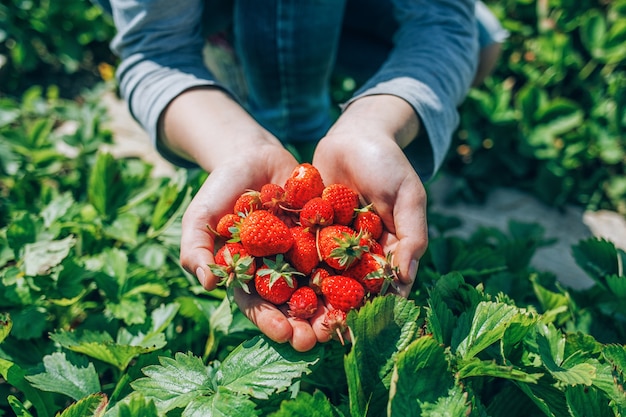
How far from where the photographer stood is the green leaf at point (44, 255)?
54.7 inches

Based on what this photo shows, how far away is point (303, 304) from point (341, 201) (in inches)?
10.2

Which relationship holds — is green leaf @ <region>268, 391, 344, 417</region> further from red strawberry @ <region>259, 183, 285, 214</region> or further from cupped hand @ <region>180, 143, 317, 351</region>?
red strawberry @ <region>259, 183, 285, 214</region>

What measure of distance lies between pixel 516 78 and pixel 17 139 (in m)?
2.28

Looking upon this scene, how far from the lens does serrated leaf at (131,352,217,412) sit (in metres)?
1.05

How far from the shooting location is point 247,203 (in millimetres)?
1235

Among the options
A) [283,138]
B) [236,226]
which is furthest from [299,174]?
Answer: [283,138]

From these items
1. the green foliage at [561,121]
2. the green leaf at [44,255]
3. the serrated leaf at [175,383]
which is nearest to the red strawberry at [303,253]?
the serrated leaf at [175,383]

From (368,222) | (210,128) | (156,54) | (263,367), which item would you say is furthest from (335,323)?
(156,54)

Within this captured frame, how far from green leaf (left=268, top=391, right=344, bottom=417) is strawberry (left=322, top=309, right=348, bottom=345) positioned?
5.2 inches

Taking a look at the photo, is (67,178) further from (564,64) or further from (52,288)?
(564,64)

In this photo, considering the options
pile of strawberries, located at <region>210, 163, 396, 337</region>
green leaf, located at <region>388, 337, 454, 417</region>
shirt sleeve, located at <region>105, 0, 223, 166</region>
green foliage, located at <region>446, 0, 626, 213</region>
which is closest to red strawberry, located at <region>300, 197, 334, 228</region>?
pile of strawberries, located at <region>210, 163, 396, 337</region>

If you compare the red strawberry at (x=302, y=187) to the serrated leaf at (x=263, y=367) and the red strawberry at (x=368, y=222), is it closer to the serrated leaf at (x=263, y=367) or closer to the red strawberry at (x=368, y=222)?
the red strawberry at (x=368, y=222)

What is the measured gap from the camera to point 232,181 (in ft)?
4.22

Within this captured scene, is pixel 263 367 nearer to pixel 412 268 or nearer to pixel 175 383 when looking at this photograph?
pixel 175 383
